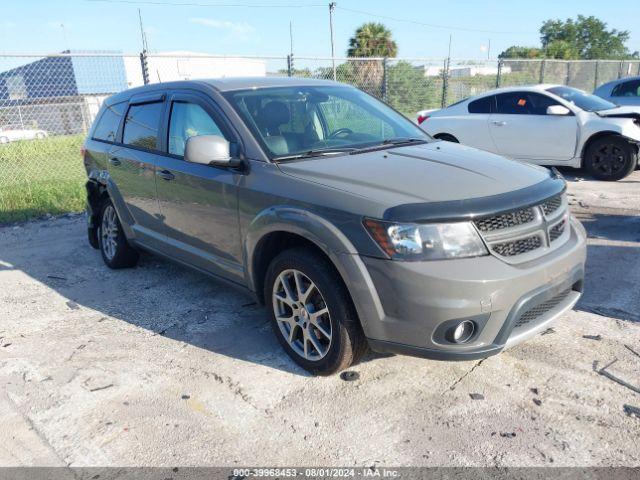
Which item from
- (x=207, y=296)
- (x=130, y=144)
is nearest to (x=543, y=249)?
(x=207, y=296)

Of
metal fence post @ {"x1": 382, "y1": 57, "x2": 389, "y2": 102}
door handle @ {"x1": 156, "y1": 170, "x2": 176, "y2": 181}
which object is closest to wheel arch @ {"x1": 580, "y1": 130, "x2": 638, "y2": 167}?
metal fence post @ {"x1": 382, "y1": 57, "x2": 389, "y2": 102}

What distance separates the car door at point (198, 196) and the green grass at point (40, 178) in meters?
4.96

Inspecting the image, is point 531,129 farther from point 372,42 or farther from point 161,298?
point 372,42

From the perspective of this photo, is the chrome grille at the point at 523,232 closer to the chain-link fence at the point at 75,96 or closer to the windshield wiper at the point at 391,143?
the windshield wiper at the point at 391,143

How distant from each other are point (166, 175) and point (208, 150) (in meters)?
0.98

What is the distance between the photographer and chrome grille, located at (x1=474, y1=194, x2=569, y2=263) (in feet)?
9.20

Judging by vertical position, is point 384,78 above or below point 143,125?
above

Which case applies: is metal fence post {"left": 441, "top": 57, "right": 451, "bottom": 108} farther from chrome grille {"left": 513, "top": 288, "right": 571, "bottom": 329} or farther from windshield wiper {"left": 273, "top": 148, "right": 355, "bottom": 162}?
chrome grille {"left": 513, "top": 288, "right": 571, "bottom": 329}

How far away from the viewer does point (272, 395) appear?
3.21 meters

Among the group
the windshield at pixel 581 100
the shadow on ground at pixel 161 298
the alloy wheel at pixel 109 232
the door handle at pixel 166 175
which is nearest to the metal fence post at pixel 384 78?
the windshield at pixel 581 100

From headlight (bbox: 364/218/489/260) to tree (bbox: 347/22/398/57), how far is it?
26813mm

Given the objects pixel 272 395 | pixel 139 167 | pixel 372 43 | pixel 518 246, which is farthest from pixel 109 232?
pixel 372 43

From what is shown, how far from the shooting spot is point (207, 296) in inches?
189

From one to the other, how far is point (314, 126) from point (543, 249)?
5.96ft
